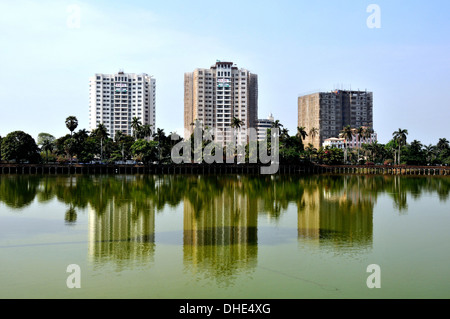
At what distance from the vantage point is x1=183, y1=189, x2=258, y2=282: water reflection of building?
20.7m

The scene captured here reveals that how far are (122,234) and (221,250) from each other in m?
7.45

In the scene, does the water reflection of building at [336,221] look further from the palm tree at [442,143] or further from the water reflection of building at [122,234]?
the palm tree at [442,143]

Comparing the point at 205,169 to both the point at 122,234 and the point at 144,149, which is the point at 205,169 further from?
the point at 122,234

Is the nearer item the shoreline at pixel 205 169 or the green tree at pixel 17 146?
the green tree at pixel 17 146

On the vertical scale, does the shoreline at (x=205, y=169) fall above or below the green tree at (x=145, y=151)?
below

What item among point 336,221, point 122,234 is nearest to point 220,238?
point 122,234

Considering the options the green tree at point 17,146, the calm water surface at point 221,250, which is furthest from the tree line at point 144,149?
the calm water surface at point 221,250

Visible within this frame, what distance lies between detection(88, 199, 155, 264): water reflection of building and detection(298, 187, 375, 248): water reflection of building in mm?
9748

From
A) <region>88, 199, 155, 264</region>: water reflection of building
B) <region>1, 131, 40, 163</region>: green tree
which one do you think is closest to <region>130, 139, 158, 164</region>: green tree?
<region>1, 131, 40, 163</region>: green tree

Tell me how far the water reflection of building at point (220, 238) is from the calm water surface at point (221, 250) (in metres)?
0.07

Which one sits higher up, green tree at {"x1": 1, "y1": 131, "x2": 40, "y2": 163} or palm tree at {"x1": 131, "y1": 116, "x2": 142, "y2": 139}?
palm tree at {"x1": 131, "y1": 116, "x2": 142, "y2": 139}

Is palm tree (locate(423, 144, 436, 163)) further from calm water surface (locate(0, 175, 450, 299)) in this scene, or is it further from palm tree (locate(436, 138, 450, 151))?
calm water surface (locate(0, 175, 450, 299))

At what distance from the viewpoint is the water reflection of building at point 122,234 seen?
2277 centimetres

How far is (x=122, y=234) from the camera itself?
2834cm
